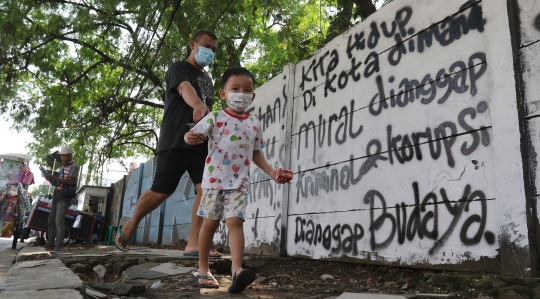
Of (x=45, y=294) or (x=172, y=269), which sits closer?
(x=45, y=294)

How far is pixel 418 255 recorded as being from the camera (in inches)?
109

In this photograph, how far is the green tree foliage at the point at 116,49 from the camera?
230 inches

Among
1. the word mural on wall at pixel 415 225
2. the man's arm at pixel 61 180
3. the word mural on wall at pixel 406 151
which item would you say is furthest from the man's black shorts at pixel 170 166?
the man's arm at pixel 61 180

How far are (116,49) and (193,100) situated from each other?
10.7 meters

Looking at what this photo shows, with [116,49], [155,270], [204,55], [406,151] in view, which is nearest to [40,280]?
[155,270]

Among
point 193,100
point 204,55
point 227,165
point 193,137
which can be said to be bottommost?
point 227,165

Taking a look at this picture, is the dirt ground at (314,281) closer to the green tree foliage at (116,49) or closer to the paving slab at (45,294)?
the paving slab at (45,294)

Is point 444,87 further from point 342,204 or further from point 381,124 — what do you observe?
point 342,204

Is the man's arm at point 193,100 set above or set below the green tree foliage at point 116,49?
below

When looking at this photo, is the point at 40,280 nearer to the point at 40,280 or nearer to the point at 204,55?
the point at 40,280

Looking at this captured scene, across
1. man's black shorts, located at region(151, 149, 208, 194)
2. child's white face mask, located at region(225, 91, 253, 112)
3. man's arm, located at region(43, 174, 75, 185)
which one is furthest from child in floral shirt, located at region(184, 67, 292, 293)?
man's arm, located at region(43, 174, 75, 185)

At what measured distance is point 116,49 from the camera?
12.9m

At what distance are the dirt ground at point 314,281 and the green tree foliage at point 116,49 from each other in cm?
228

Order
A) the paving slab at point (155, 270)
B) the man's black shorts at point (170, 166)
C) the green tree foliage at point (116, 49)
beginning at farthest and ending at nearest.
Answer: the green tree foliage at point (116, 49), the man's black shorts at point (170, 166), the paving slab at point (155, 270)
